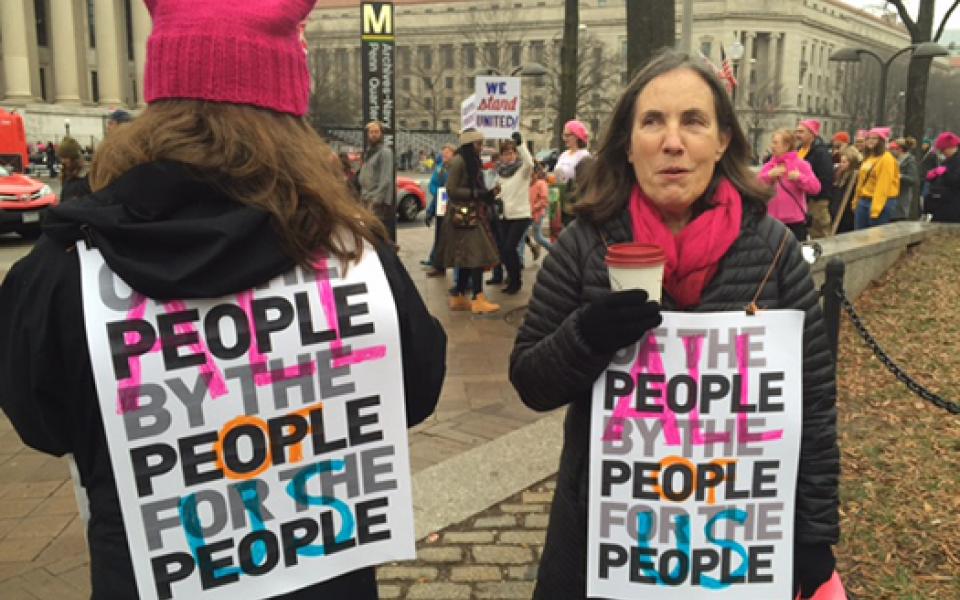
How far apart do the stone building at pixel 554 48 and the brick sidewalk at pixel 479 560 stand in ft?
260

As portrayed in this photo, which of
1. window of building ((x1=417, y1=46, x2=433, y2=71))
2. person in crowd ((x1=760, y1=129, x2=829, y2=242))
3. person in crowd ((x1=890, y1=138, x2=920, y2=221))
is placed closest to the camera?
person in crowd ((x1=760, y1=129, x2=829, y2=242))

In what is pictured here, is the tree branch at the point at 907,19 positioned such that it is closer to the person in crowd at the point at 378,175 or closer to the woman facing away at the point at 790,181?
the woman facing away at the point at 790,181

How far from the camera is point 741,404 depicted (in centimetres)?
194

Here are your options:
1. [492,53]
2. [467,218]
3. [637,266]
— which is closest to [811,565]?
[637,266]

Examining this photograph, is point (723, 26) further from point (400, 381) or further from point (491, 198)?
point (400, 381)

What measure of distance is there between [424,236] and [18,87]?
52435mm

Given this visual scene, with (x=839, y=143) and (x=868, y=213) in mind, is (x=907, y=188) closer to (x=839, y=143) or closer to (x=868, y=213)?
(x=868, y=213)

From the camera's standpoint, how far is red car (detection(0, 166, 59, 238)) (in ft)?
44.5

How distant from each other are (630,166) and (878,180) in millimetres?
10977

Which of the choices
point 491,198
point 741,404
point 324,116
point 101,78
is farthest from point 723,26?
point 741,404

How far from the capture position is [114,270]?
1.46 meters

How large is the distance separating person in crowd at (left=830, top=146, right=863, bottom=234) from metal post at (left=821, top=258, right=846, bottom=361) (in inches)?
339

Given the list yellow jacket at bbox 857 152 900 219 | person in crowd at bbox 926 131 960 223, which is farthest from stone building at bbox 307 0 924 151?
yellow jacket at bbox 857 152 900 219

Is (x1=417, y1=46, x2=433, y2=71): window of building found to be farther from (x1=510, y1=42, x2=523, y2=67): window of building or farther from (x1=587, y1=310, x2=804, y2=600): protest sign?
(x1=587, y1=310, x2=804, y2=600): protest sign
